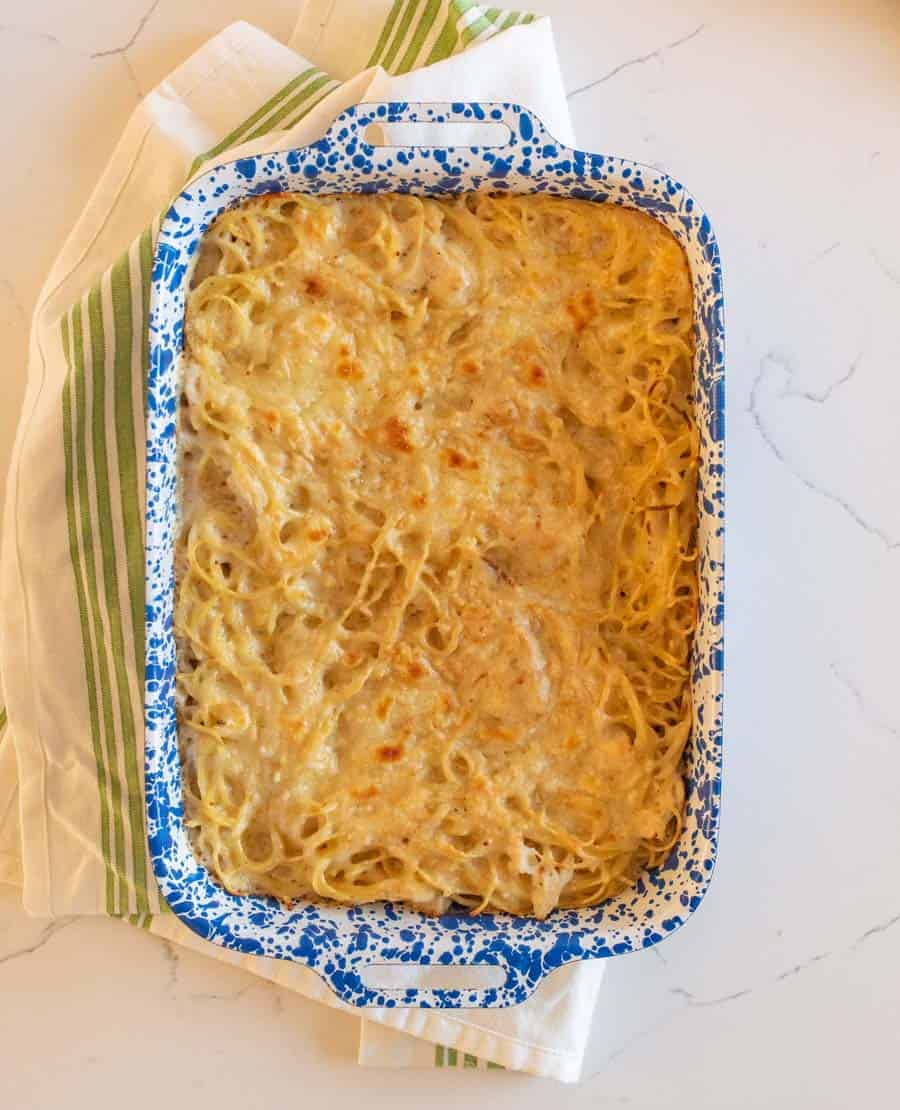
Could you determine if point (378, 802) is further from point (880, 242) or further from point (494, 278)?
point (880, 242)

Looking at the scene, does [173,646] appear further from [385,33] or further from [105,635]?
[385,33]

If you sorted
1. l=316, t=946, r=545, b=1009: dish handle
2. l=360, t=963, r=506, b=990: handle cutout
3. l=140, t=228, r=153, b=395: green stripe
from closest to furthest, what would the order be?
l=316, t=946, r=545, b=1009: dish handle, l=360, t=963, r=506, b=990: handle cutout, l=140, t=228, r=153, b=395: green stripe

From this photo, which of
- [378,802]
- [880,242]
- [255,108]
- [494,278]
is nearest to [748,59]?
[880,242]

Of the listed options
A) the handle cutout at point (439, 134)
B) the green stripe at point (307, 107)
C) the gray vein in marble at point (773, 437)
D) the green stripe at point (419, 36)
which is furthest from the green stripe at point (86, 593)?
the gray vein in marble at point (773, 437)

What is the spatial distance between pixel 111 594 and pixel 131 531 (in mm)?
107

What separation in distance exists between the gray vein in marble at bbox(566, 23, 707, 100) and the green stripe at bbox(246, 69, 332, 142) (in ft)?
1.41

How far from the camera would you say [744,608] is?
215 centimetres

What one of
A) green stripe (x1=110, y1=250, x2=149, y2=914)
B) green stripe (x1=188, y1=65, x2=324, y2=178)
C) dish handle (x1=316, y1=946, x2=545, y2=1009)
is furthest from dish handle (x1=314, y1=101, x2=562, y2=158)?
dish handle (x1=316, y1=946, x2=545, y2=1009)

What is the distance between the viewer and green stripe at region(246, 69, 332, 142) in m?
2.13

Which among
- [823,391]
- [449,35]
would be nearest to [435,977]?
[823,391]

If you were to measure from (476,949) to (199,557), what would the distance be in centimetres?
70

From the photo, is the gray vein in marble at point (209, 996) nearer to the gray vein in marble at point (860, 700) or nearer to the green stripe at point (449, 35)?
the gray vein in marble at point (860, 700)

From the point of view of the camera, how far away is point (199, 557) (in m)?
1.87

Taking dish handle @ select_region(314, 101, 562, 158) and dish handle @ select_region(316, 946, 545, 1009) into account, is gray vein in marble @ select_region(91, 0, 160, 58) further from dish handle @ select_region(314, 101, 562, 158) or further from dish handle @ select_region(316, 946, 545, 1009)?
dish handle @ select_region(316, 946, 545, 1009)
